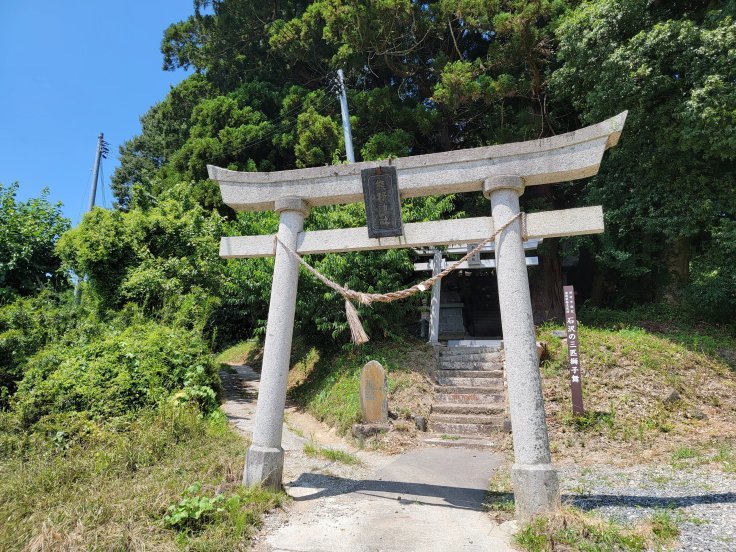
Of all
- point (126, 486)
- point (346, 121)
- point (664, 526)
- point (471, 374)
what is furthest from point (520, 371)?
point (346, 121)

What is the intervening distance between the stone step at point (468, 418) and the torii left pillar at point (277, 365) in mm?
4123

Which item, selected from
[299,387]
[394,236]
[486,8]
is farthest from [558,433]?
[486,8]

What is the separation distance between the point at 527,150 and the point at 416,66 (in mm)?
10628

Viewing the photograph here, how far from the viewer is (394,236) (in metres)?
5.00

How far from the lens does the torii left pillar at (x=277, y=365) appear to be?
4777 mm

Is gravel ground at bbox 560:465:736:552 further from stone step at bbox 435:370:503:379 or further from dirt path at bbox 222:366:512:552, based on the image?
stone step at bbox 435:370:503:379

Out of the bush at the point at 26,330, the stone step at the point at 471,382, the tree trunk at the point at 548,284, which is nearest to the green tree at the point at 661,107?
the tree trunk at the point at 548,284

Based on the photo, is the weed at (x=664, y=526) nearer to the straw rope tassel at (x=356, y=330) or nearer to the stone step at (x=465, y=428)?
the straw rope tassel at (x=356, y=330)

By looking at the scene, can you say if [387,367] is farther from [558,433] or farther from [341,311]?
[558,433]

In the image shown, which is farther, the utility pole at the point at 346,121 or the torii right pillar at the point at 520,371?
the utility pole at the point at 346,121

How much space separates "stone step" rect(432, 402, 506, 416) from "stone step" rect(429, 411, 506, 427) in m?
0.06

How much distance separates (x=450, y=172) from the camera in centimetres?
496

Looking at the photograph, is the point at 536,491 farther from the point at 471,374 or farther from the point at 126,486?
the point at 471,374

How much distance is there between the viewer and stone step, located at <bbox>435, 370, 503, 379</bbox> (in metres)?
9.53
